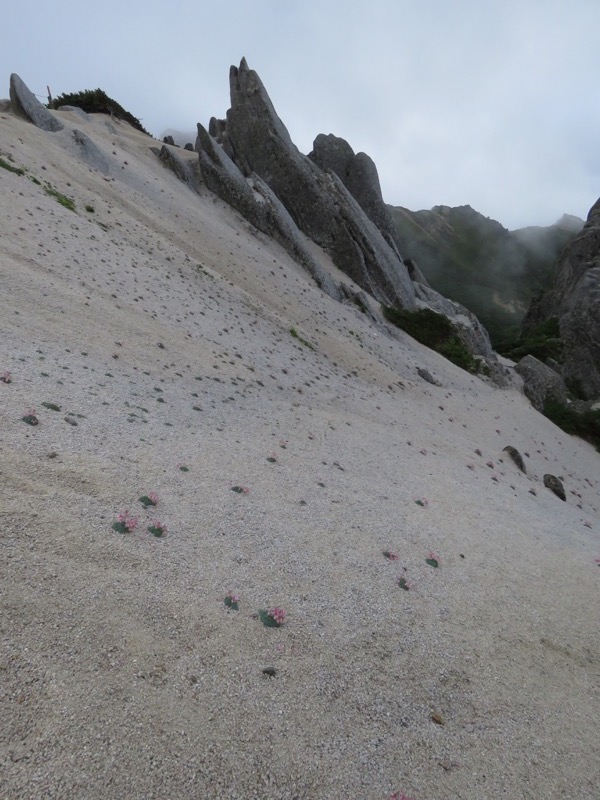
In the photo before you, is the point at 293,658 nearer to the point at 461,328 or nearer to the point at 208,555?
the point at 208,555

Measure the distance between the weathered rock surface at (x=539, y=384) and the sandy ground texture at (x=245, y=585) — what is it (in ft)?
78.2

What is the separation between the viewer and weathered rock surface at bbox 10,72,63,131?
2943 cm

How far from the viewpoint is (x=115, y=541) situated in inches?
251

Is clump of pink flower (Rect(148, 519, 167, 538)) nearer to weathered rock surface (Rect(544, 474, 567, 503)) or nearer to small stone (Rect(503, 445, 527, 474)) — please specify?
weathered rock surface (Rect(544, 474, 567, 503))

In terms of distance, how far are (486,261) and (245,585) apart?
195 m

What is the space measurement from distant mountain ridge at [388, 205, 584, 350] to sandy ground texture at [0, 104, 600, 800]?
125908 mm

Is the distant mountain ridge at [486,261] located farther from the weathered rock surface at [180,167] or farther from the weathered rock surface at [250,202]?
the weathered rock surface at [180,167]

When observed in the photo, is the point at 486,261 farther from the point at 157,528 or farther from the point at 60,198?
the point at 157,528

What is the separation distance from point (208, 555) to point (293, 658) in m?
1.94

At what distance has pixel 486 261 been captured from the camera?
179 m

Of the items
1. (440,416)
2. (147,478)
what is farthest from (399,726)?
(440,416)

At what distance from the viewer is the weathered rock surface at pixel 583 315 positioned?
46.7 m

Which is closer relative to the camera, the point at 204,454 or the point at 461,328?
the point at 204,454

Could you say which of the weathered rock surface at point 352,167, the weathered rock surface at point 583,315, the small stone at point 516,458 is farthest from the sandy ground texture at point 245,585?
the weathered rock surface at point 583,315
